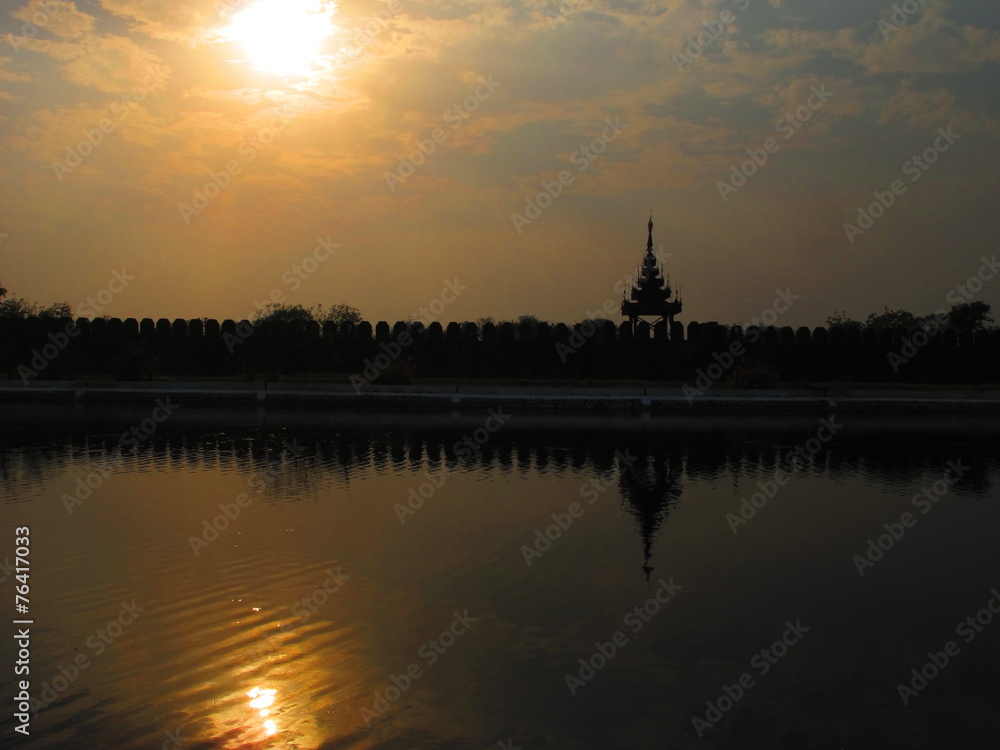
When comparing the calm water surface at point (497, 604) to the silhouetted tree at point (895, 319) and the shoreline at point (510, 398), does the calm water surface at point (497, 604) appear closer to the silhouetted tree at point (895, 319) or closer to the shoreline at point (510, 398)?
the shoreline at point (510, 398)

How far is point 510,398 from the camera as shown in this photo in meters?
23.9

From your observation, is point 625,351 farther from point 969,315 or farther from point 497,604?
point 497,604

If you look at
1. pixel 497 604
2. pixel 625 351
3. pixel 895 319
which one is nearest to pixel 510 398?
pixel 625 351

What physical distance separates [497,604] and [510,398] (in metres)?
17.2

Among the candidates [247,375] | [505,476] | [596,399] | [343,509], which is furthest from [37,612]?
[247,375]

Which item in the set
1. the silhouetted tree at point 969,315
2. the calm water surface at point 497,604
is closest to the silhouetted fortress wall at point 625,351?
the silhouetted tree at point 969,315

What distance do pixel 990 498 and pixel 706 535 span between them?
4.94 m

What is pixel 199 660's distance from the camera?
547 cm

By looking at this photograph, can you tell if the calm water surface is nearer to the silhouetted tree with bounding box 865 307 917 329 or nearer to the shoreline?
the shoreline

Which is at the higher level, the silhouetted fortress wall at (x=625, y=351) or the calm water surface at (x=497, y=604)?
the silhouetted fortress wall at (x=625, y=351)

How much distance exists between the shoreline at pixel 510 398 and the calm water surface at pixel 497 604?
9.87m

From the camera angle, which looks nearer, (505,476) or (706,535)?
(706,535)

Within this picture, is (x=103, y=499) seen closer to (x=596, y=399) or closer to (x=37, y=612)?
(x=37, y=612)

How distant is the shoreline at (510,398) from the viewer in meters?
23.7
